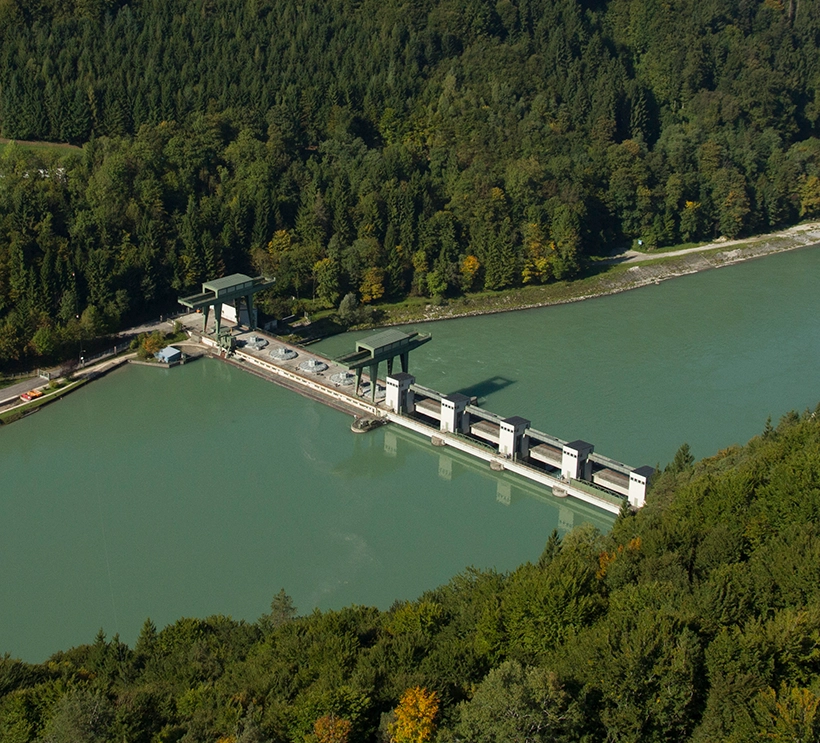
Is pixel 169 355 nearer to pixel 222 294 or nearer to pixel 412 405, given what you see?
pixel 222 294

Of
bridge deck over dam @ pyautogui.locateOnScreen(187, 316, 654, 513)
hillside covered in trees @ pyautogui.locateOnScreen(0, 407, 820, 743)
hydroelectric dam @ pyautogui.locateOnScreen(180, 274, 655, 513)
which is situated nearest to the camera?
hillside covered in trees @ pyautogui.locateOnScreen(0, 407, 820, 743)

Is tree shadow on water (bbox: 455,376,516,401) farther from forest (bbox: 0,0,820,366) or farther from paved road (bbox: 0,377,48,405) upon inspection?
paved road (bbox: 0,377,48,405)

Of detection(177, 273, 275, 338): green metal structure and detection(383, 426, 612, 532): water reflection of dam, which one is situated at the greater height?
detection(177, 273, 275, 338): green metal structure

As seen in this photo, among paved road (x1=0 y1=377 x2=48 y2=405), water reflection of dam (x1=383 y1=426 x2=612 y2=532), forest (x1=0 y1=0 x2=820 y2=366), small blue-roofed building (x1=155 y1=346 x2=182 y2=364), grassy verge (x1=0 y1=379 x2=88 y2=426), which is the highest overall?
forest (x1=0 y1=0 x2=820 y2=366)

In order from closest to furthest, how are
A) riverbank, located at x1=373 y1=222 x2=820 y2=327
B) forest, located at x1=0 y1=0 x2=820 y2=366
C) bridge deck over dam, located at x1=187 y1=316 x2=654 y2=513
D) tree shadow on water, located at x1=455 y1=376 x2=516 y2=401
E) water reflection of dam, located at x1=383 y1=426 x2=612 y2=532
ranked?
water reflection of dam, located at x1=383 y1=426 x2=612 y2=532 < bridge deck over dam, located at x1=187 y1=316 x2=654 y2=513 < tree shadow on water, located at x1=455 y1=376 x2=516 y2=401 < forest, located at x1=0 y1=0 x2=820 y2=366 < riverbank, located at x1=373 y1=222 x2=820 y2=327

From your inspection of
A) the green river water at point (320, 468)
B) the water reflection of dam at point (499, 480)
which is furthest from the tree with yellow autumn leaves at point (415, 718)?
the water reflection of dam at point (499, 480)

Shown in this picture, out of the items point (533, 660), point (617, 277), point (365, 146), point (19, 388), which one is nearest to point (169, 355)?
point (19, 388)

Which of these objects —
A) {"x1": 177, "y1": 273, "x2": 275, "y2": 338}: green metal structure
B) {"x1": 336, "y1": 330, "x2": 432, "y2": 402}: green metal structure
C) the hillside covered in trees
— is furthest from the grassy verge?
the hillside covered in trees

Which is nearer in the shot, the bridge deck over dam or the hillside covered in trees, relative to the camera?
the hillside covered in trees
